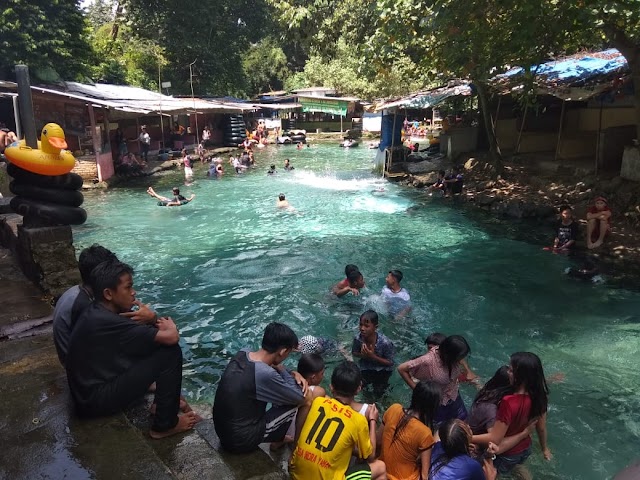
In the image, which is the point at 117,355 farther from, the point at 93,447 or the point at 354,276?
the point at 354,276

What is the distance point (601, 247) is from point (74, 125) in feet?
63.2

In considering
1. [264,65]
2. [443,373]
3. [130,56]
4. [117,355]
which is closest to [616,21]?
[443,373]

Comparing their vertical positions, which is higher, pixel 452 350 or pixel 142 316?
pixel 142 316

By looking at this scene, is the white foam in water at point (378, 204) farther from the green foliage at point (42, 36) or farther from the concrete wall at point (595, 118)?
the green foliage at point (42, 36)

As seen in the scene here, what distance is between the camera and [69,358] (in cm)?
392

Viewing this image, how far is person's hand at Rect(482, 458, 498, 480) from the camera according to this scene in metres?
4.25

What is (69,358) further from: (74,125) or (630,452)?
(74,125)

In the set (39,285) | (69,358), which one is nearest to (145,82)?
(39,285)

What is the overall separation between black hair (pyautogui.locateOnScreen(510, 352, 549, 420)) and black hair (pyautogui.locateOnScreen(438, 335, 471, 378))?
0.63 meters

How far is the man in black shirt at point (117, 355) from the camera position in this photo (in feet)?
12.6

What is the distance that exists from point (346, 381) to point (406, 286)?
662cm

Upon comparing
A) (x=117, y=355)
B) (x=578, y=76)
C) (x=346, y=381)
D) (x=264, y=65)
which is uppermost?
(x=264, y=65)

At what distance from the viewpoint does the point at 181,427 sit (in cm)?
434

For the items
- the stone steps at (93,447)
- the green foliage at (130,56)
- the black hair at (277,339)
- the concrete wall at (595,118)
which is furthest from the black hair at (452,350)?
the green foliage at (130,56)
